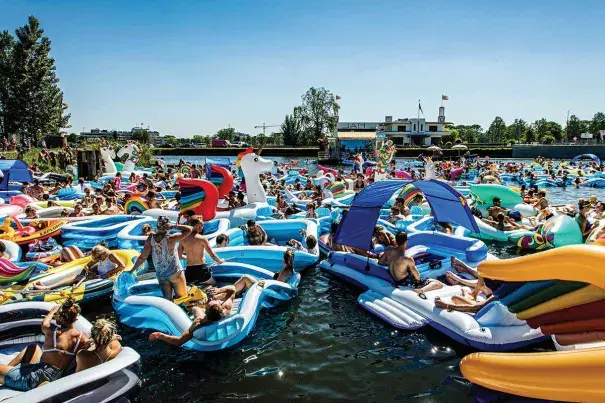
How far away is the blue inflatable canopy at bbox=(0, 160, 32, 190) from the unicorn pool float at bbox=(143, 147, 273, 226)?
26.8 ft

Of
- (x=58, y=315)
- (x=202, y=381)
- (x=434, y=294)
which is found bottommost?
(x=202, y=381)

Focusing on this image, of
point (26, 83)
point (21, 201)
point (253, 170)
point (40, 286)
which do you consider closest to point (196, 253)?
point (40, 286)

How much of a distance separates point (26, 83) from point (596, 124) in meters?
90.3

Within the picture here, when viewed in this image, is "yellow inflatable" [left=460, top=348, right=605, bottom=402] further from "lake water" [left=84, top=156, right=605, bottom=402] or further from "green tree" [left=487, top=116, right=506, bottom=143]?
"green tree" [left=487, top=116, right=506, bottom=143]

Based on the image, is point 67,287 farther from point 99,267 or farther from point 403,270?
point 403,270

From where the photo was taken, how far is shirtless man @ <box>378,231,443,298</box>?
26.3ft

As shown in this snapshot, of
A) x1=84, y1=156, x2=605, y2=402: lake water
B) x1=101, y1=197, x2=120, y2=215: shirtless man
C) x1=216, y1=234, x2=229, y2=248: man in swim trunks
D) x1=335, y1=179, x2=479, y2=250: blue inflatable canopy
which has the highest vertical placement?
x1=335, y1=179, x2=479, y2=250: blue inflatable canopy

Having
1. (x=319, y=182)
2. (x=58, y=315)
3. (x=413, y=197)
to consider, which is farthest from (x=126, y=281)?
(x=319, y=182)

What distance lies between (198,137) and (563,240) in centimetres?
11395

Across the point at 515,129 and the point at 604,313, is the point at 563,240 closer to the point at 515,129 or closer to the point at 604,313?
the point at 604,313

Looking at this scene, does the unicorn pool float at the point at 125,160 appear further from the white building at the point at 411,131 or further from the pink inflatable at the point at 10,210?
the white building at the point at 411,131

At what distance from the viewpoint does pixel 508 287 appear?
5.36m

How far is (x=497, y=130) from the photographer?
104 metres

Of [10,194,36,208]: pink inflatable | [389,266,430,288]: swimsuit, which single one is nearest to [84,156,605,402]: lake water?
[389,266,430,288]: swimsuit
